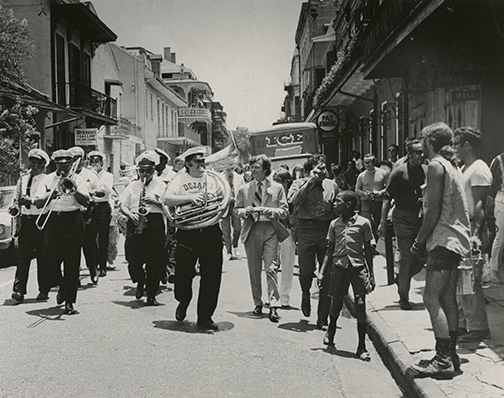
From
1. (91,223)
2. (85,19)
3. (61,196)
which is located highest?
(85,19)

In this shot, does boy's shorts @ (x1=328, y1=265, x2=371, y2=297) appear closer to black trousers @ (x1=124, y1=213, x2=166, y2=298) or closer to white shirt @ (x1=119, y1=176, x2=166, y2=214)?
black trousers @ (x1=124, y1=213, x2=166, y2=298)

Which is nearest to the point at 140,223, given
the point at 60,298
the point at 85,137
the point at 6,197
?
the point at 60,298

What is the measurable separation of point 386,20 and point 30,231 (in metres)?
8.56

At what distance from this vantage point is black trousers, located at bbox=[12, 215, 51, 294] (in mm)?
8703

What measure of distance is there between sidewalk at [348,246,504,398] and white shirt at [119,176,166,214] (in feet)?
9.19

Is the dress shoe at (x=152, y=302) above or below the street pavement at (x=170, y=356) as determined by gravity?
above

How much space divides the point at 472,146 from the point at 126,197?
4544 mm

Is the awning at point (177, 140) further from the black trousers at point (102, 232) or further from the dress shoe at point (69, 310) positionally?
the dress shoe at point (69, 310)

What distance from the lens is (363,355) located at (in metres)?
6.22

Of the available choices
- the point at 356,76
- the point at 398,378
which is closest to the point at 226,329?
the point at 398,378

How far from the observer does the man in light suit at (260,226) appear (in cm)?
802

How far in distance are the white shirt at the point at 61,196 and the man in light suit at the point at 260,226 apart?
6.25 ft

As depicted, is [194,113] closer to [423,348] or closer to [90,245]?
[90,245]

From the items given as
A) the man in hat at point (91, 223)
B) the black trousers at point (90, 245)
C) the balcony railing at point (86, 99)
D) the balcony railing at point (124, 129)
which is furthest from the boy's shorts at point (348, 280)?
the balcony railing at point (124, 129)
